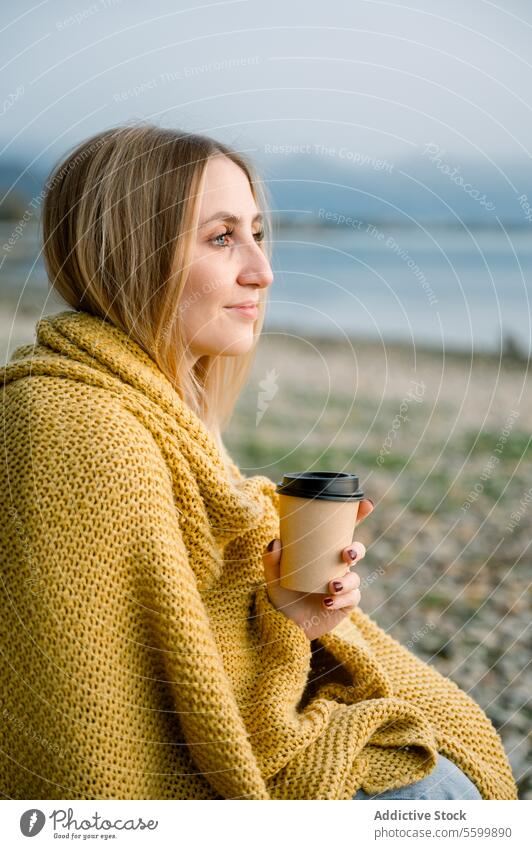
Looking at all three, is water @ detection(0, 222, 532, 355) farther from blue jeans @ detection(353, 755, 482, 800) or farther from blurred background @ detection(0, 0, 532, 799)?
blue jeans @ detection(353, 755, 482, 800)

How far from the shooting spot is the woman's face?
1.74 m

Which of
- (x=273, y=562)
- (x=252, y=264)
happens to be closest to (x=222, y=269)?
(x=252, y=264)

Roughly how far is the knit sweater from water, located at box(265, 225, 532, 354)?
6197 mm

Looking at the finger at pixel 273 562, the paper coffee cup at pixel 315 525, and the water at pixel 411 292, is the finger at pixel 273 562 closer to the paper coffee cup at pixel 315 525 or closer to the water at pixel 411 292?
the paper coffee cup at pixel 315 525

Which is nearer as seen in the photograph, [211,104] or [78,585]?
[78,585]

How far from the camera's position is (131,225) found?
5.54 feet

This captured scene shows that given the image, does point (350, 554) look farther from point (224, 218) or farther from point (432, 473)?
point (432, 473)

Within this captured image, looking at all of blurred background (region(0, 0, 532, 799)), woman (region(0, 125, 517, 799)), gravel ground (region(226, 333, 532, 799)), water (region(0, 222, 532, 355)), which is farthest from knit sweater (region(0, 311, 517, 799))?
water (region(0, 222, 532, 355))

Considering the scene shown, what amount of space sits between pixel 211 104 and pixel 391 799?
1.58m

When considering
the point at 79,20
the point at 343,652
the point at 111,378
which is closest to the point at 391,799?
the point at 343,652

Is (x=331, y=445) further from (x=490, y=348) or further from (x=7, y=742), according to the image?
(x=7, y=742)

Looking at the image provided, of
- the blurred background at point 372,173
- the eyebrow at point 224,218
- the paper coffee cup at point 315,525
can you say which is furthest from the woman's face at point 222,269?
the paper coffee cup at point 315,525

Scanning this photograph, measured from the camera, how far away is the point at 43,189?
1.82 m

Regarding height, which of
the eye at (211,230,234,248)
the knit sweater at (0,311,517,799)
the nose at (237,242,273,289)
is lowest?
the knit sweater at (0,311,517,799)
